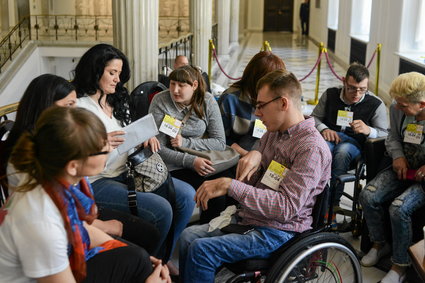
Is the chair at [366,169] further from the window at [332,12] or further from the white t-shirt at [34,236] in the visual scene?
the window at [332,12]

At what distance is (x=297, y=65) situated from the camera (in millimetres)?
16141

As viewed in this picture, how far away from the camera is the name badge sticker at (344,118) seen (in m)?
4.08

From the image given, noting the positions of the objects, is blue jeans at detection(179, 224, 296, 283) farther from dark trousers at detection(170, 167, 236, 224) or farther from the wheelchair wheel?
dark trousers at detection(170, 167, 236, 224)

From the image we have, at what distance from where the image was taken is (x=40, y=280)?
5.52 ft

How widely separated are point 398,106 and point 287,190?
1388 mm

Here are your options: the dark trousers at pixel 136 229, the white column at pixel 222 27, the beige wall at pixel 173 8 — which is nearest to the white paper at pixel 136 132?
the dark trousers at pixel 136 229

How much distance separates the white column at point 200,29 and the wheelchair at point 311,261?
8.39 m

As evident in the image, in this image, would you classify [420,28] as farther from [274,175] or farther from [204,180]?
[274,175]

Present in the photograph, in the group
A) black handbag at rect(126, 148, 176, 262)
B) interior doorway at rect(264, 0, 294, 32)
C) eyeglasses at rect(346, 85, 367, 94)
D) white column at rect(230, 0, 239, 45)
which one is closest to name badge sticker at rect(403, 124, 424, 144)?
eyeglasses at rect(346, 85, 367, 94)

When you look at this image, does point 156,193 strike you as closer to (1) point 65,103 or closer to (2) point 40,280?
(1) point 65,103

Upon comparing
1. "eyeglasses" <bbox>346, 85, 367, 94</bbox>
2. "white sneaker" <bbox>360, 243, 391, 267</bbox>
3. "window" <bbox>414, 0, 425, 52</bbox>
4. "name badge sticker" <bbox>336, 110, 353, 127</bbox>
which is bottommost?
"white sneaker" <bbox>360, 243, 391, 267</bbox>

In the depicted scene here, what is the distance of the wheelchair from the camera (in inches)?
87.9

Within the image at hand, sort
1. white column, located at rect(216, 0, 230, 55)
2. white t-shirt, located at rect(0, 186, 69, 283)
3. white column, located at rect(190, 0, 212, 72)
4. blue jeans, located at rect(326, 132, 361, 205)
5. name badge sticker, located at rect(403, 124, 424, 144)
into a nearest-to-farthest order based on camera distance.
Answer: white t-shirt, located at rect(0, 186, 69, 283)
name badge sticker, located at rect(403, 124, 424, 144)
blue jeans, located at rect(326, 132, 361, 205)
white column, located at rect(190, 0, 212, 72)
white column, located at rect(216, 0, 230, 55)

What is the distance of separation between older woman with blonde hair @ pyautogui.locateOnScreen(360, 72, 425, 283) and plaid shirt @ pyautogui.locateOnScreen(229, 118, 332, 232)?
3.14 feet
